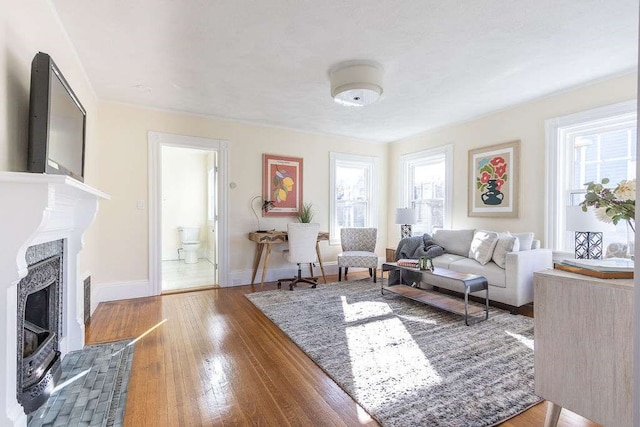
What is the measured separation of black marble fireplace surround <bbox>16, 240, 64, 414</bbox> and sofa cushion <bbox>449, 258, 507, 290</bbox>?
3.76 meters

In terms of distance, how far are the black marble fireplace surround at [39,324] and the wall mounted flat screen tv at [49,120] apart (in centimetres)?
47

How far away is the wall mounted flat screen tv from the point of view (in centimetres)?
151

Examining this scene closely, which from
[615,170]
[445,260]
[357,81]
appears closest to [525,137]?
[615,170]

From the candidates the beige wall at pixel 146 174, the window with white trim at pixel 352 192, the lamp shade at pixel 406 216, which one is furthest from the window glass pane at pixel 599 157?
the beige wall at pixel 146 174

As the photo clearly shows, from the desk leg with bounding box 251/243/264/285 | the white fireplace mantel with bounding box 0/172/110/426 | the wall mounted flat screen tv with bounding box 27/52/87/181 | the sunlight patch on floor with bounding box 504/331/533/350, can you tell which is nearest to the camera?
the white fireplace mantel with bounding box 0/172/110/426

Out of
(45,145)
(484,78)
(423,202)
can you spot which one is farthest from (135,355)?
(423,202)

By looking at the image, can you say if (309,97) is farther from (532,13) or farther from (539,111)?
(539,111)

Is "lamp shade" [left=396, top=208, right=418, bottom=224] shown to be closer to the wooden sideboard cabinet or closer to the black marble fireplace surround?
the wooden sideboard cabinet

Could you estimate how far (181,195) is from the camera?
6609 millimetres

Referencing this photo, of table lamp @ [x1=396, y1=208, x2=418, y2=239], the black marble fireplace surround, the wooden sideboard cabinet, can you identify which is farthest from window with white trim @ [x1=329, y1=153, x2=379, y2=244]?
the wooden sideboard cabinet

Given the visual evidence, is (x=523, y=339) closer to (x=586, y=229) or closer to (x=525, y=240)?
(x=586, y=229)

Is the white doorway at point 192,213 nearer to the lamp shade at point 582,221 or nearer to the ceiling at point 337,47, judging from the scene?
the ceiling at point 337,47

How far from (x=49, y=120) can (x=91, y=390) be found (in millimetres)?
1548

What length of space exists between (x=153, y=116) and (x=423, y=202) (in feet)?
14.1
